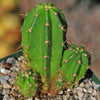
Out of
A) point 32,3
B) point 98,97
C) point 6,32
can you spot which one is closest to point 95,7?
point 32,3

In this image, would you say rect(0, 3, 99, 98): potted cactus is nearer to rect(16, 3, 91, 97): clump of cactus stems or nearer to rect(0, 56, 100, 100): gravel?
rect(16, 3, 91, 97): clump of cactus stems

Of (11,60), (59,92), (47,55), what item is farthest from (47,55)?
(11,60)

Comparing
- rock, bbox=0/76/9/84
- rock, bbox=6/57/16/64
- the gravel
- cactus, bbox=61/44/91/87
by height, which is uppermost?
rock, bbox=6/57/16/64

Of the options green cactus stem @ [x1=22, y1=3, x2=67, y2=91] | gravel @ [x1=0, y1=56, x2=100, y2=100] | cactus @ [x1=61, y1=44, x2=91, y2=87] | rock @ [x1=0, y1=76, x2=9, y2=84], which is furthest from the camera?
rock @ [x1=0, y1=76, x2=9, y2=84]

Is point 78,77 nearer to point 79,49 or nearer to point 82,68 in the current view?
point 82,68

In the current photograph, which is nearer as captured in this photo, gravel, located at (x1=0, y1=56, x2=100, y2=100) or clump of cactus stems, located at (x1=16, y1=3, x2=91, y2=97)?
clump of cactus stems, located at (x1=16, y1=3, x2=91, y2=97)

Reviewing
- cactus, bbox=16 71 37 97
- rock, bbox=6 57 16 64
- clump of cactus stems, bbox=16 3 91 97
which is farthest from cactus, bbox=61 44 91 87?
rock, bbox=6 57 16 64

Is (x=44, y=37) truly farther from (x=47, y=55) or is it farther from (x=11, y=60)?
(x=11, y=60)
